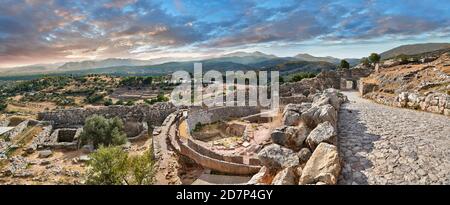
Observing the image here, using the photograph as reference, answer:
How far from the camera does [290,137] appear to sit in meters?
5.51

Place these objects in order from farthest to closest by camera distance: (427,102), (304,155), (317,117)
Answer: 1. (427,102)
2. (317,117)
3. (304,155)

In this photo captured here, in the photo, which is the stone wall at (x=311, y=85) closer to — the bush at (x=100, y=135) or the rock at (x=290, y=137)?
the bush at (x=100, y=135)

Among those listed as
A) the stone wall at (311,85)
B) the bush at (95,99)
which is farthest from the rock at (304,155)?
the bush at (95,99)

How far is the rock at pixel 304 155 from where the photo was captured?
4.73m

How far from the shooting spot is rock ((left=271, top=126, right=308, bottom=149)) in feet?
17.8

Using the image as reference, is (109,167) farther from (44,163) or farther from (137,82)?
(137,82)

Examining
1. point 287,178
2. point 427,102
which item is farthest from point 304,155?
point 427,102

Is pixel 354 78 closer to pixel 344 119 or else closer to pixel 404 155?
pixel 344 119

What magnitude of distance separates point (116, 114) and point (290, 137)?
2167cm

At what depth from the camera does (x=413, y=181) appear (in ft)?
12.8
